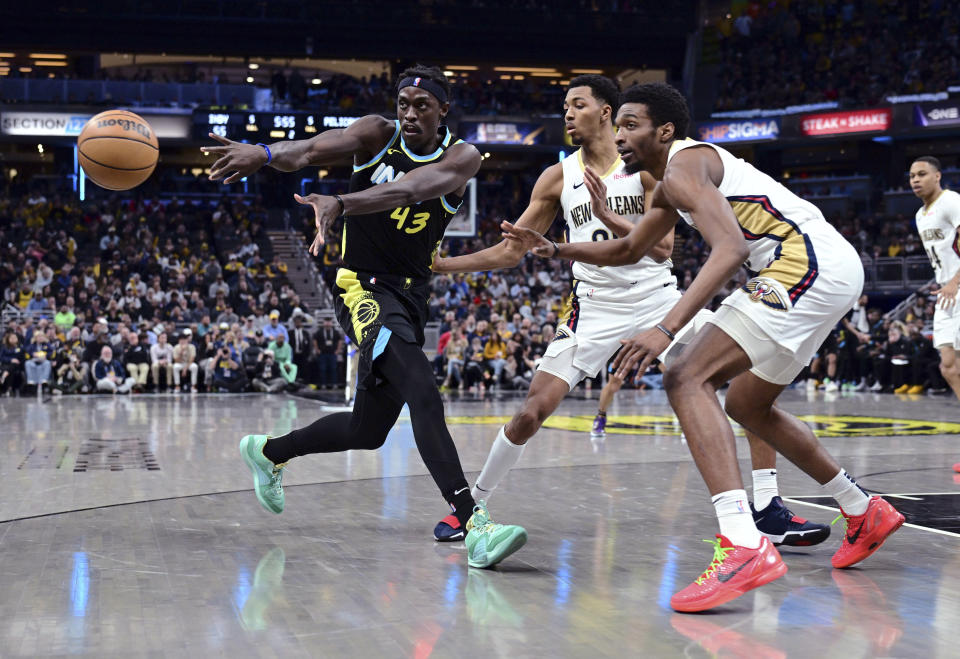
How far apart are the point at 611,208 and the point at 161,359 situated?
14197mm

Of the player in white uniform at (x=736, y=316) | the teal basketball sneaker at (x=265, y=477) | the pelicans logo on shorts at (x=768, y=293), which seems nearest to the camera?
the player in white uniform at (x=736, y=316)

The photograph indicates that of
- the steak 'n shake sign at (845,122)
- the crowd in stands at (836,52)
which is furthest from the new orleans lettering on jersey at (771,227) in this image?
the crowd in stands at (836,52)

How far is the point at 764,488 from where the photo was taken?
4.75 meters

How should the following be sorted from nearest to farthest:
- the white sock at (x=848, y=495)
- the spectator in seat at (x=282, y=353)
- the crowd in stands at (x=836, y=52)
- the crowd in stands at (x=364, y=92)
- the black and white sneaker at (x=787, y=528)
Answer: the white sock at (x=848, y=495), the black and white sneaker at (x=787, y=528), the spectator in seat at (x=282, y=353), the crowd in stands at (x=836, y=52), the crowd in stands at (x=364, y=92)

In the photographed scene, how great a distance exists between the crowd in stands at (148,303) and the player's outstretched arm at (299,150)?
45.2ft

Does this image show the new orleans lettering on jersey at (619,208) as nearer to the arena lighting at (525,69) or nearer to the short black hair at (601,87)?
the short black hair at (601,87)

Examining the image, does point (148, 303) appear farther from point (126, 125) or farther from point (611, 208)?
A: point (611, 208)

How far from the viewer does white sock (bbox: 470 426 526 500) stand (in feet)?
16.4

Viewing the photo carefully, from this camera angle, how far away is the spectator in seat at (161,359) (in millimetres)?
18156

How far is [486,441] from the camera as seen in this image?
9414 millimetres

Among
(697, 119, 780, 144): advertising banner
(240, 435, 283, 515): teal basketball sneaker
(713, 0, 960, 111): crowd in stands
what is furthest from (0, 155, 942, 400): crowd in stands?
(240, 435, 283, 515): teal basketball sneaker

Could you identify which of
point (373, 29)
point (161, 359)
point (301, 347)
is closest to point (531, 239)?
point (161, 359)

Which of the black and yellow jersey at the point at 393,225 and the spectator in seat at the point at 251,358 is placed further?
the spectator in seat at the point at 251,358

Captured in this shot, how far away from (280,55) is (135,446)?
28.6 metres
